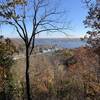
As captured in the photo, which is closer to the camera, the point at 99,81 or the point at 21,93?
the point at 99,81

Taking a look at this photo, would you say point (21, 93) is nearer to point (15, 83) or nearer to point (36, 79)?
point (15, 83)

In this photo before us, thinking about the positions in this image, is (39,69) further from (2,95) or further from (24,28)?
(24,28)

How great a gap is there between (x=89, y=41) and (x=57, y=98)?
63.7ft

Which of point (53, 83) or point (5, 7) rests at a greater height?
point (5, 7)

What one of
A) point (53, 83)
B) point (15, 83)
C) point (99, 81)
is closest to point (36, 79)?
point (53, 83)

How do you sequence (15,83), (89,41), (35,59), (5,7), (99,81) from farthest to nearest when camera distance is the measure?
(35,59), (15,83), (99,81), (5,7), (89,41)

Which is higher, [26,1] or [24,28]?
[26,1]

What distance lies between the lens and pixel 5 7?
910 inches

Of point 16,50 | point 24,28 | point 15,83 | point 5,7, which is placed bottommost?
point 15,83

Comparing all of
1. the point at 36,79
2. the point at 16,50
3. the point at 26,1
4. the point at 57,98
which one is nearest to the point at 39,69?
the point at 36,79

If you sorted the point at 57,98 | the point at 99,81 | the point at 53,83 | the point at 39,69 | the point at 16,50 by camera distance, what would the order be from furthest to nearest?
the point at 39,69 < the point at 53,83 < the point at 57,98 < the point at 99,81 < the point at 16,50

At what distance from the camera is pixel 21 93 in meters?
34.6

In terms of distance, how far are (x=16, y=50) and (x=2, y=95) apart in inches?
243

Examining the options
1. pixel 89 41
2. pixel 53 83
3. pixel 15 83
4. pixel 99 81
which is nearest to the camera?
pixel 89 41
